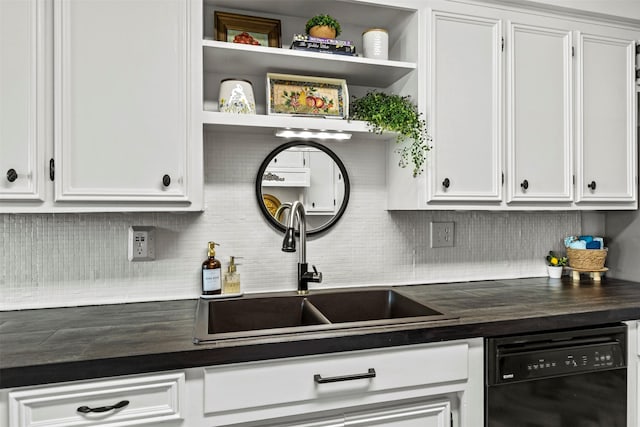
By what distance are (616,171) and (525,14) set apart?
2.86ft

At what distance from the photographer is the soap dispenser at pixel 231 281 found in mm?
1810

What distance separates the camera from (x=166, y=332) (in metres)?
1.33

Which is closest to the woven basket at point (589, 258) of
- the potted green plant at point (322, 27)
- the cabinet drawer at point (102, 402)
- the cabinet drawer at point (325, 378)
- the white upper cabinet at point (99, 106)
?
the cabinet drawer at point (325, 378)

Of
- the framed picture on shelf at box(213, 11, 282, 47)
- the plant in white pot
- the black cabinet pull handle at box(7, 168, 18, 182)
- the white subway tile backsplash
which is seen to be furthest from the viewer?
the plant in white pot

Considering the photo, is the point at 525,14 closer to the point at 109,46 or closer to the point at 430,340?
the point at 430,340

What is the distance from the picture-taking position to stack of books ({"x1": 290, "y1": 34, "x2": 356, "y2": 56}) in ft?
5.65

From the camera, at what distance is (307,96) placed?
1.79m

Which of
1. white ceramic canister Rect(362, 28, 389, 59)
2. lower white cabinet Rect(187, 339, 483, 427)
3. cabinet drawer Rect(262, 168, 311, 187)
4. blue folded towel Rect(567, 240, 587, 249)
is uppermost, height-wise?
white ceramic canister Rect(362, 28, 389, 59)

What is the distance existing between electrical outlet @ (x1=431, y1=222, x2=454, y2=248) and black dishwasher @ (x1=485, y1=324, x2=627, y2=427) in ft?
2.34

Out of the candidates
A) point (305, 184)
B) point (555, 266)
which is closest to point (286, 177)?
point (305, 184)

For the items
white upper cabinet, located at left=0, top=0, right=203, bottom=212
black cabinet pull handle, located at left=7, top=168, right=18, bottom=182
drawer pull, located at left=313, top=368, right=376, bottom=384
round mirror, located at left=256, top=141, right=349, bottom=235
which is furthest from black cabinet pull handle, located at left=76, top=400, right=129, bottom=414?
round mirror, located at left=256, top=141, right=349, bottom=235

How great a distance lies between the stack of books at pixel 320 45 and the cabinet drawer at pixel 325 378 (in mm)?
1174

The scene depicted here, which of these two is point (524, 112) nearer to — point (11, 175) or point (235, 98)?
point (235, 98)

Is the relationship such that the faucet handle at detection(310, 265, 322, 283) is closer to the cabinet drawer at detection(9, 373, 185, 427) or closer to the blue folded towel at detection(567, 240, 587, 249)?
the cabinet drawer at detection(9, 373, 185, 427)
